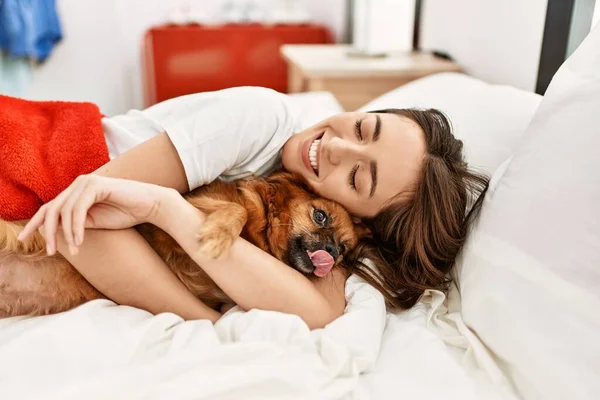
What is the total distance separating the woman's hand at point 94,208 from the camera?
0.94m

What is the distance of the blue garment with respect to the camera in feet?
9.21

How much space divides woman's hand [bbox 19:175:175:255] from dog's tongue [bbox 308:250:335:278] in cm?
33

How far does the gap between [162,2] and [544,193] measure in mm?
4240

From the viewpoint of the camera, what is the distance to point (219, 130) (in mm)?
1226

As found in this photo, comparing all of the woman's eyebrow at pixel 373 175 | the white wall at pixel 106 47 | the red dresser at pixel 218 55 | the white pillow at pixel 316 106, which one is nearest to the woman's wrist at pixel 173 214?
the woman's eyebrow at pixel 373 175

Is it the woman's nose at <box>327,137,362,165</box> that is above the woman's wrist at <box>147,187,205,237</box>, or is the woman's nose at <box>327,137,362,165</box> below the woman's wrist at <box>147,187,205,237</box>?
above

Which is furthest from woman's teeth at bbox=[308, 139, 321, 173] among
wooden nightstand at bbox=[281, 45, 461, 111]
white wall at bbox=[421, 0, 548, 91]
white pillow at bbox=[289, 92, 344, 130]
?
wooden nightstand at bbox=[281, 45, 461, 111]

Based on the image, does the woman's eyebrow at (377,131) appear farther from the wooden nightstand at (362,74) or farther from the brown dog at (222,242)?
the wooden nightstand at (362,74)

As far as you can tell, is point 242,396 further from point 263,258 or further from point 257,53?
point 257,53

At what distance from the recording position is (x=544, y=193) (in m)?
0.99

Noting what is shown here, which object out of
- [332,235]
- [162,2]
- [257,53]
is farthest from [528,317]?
[162,2]

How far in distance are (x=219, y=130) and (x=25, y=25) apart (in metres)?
2.24

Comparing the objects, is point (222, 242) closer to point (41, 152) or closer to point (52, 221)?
point (52, 221)

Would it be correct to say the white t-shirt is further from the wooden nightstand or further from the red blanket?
the wooden nightstand
